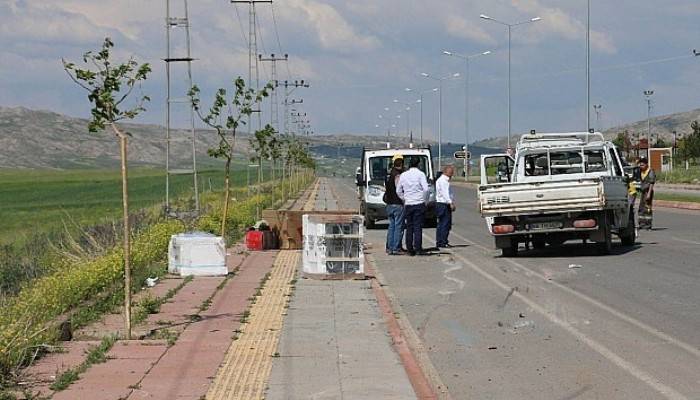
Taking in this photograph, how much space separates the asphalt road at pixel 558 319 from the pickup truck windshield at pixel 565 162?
192cm

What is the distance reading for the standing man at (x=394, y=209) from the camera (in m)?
23.4

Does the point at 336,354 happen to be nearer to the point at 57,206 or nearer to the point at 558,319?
the point at 558,319

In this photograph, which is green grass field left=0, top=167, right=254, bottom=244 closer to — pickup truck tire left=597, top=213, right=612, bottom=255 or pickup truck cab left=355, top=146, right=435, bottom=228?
pickup truck cab left=355, top=146, right=435, bottom=228

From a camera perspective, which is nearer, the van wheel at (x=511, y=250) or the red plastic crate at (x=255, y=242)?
the van wheel at (x=511, y=250)

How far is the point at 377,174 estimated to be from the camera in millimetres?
36094

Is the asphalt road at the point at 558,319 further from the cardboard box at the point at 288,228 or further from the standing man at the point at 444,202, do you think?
the cardboard box at the point at 288,228

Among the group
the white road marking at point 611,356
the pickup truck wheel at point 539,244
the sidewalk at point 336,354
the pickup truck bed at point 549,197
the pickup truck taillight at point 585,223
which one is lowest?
the white road marking at point 611,356

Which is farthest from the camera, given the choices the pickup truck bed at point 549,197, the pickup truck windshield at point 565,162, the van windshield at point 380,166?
the van windshield at point 380,166

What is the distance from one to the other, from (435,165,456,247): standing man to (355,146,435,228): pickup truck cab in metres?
9.21

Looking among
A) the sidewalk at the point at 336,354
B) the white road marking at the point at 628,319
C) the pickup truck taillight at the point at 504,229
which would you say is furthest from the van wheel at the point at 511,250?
the sidewalk at the point at 336,354

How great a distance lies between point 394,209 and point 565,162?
437 centimetres

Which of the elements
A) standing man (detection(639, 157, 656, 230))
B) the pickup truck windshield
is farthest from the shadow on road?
standing man (detection(639, 157, 656, 230))

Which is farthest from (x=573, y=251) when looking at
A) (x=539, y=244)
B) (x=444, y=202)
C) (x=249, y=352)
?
(x=249, y=352)

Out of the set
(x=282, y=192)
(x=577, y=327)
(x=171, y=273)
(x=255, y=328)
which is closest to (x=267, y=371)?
(x=255, y=328)
